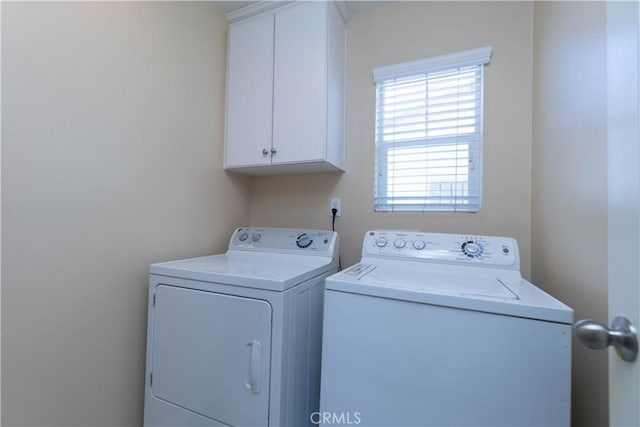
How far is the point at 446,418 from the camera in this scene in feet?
2.62

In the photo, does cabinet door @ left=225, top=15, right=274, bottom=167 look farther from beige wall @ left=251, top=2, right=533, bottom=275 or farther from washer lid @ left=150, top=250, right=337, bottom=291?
washer lid @ left=150, top=250, right=337, bottom=291

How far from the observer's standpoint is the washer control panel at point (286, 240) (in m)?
1.58

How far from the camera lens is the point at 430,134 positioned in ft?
5.38

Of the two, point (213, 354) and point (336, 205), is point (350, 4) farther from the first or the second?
point (213, 354)

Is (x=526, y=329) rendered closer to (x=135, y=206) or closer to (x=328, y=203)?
(x=328, y=203)

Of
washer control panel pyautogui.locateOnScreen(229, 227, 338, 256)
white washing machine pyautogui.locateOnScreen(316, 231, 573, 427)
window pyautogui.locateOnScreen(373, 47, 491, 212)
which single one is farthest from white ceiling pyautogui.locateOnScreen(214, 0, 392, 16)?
white washing machine pyautogui.locateOnScreen(316, 231, 573, 427)

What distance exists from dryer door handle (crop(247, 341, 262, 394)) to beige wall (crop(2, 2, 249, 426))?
747mm

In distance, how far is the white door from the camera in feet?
1.49

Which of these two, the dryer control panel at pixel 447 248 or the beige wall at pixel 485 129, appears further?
the beige wall at pixel 485 129

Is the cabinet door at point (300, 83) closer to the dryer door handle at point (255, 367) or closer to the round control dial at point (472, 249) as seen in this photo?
the round control dial at point (472, 249)

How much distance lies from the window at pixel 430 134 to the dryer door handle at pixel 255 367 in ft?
3.61

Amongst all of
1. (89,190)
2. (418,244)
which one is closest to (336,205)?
(418,244)

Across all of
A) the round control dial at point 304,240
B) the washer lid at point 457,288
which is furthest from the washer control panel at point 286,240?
the washer lid at point 457,288

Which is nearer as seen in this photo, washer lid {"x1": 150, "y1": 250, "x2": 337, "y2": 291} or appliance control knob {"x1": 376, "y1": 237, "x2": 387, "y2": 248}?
washer lid {"x1": 150, "y1": 250, "x2": 337, "y2": 291}
